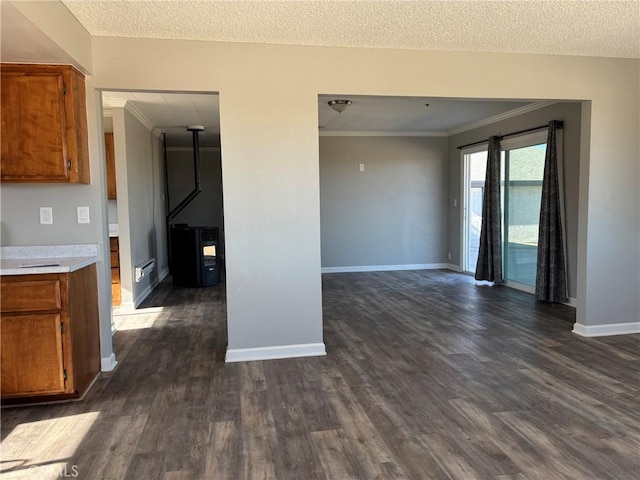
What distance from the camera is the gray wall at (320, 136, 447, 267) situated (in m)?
7.56

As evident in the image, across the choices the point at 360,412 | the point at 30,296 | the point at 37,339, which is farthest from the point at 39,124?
the point at 360,412

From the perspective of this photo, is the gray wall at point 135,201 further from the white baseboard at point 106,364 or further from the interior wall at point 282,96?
the interior wall at point 282,96

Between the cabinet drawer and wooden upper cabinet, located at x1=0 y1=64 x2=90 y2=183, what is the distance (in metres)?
0.73

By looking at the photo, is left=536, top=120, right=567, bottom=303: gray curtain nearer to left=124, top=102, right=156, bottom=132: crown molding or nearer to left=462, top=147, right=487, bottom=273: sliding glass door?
left=462, top=147, right=487, bottom=273: sliding glass door

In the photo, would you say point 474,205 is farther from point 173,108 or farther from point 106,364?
point 106,364

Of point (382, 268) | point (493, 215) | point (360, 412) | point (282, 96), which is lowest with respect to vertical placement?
point (360, 412)

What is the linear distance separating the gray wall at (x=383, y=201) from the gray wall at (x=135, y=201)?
2.69 meters

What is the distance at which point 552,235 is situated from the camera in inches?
198

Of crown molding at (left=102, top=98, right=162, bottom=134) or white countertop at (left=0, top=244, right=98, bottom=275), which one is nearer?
white countertop at (left=0, top=244, right=98, bottom=275)

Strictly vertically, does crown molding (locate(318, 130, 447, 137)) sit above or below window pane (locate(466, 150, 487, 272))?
above

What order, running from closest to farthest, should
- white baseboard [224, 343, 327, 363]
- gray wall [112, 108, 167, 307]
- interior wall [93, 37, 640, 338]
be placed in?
interior wall [93, 37, 640, 338]
white baseboard [224, 343, 327, 363]
gray wall [112, 108, 167, 307]

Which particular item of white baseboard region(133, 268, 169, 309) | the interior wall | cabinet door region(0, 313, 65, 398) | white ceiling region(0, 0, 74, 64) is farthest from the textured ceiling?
white baseboard region(133, 268, 169, 309)

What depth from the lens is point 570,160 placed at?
16.3ft

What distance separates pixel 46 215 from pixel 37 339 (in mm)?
926
